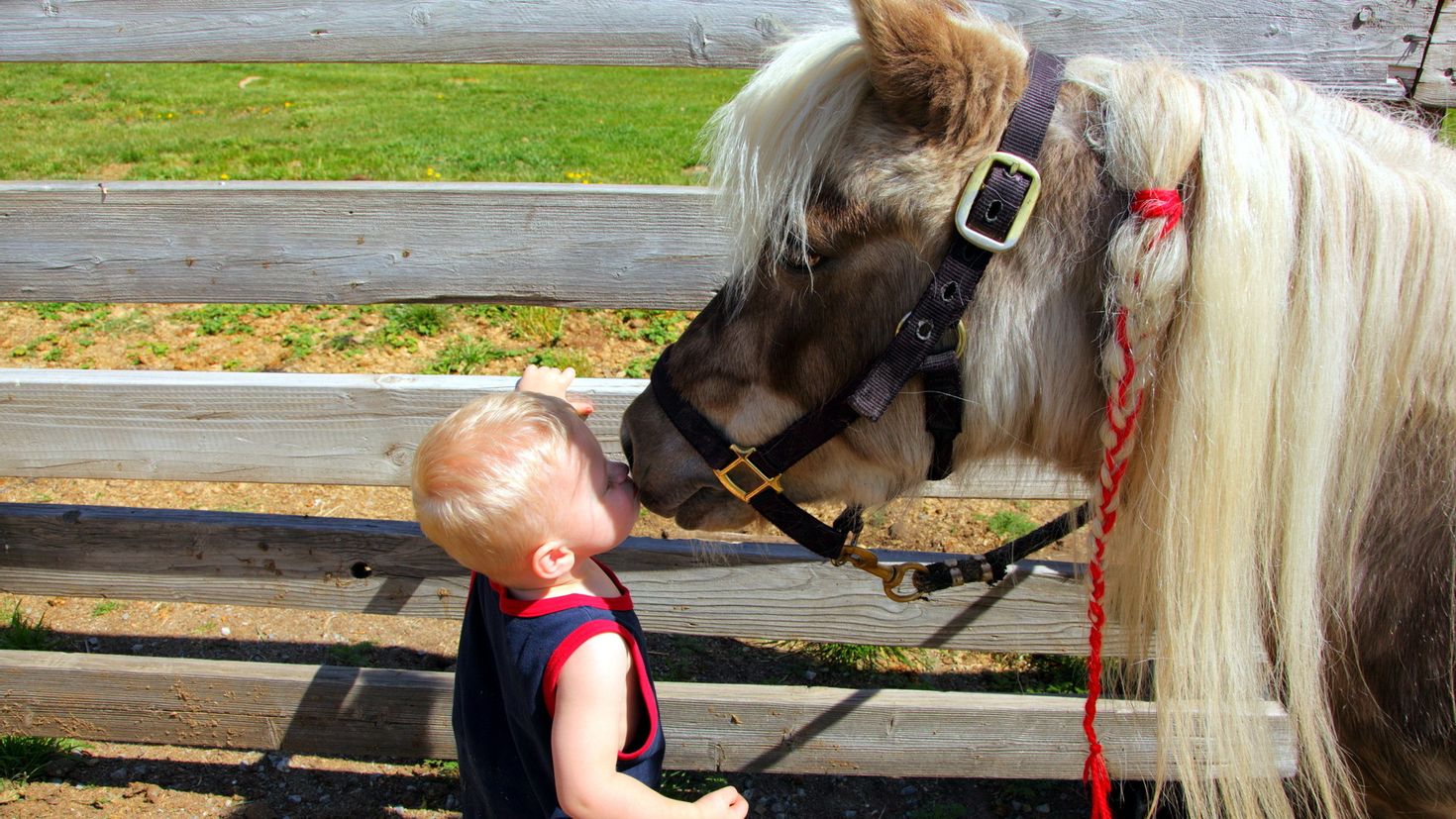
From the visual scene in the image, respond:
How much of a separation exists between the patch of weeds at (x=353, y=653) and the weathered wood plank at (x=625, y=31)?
187 centimetres

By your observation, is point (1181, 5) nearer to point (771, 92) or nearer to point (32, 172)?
point (771, 92)

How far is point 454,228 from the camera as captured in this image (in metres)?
2.25

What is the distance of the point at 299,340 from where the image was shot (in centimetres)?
463

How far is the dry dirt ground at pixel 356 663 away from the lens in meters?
2.68

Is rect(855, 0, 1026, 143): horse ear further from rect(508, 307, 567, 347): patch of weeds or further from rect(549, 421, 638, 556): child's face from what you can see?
Answer: rect(508, 307, 567, 347): patch of weeds

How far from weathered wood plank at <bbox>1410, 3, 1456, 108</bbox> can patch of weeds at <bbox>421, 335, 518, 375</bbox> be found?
3.52m

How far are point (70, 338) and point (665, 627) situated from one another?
4.03 meters

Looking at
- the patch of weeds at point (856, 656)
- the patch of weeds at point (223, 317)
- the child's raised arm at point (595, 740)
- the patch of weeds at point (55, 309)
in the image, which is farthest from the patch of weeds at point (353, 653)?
the patch of weeds at point (55, 309)

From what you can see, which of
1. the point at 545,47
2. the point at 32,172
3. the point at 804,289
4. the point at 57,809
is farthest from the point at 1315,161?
the point at 32,172

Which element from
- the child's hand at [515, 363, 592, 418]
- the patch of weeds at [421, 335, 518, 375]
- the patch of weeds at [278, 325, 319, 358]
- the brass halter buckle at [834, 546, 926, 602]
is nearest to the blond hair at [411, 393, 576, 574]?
the child's hand at [515, 363, 592, 418]

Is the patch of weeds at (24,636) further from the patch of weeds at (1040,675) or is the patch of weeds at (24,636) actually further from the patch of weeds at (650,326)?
the patch of weeds at (1040,675)

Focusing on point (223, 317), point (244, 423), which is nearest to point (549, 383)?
point (244, 423)

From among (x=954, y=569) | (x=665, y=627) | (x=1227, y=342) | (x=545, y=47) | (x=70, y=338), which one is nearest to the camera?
(x=1227, y=342)

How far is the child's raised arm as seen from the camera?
144 centimetres
